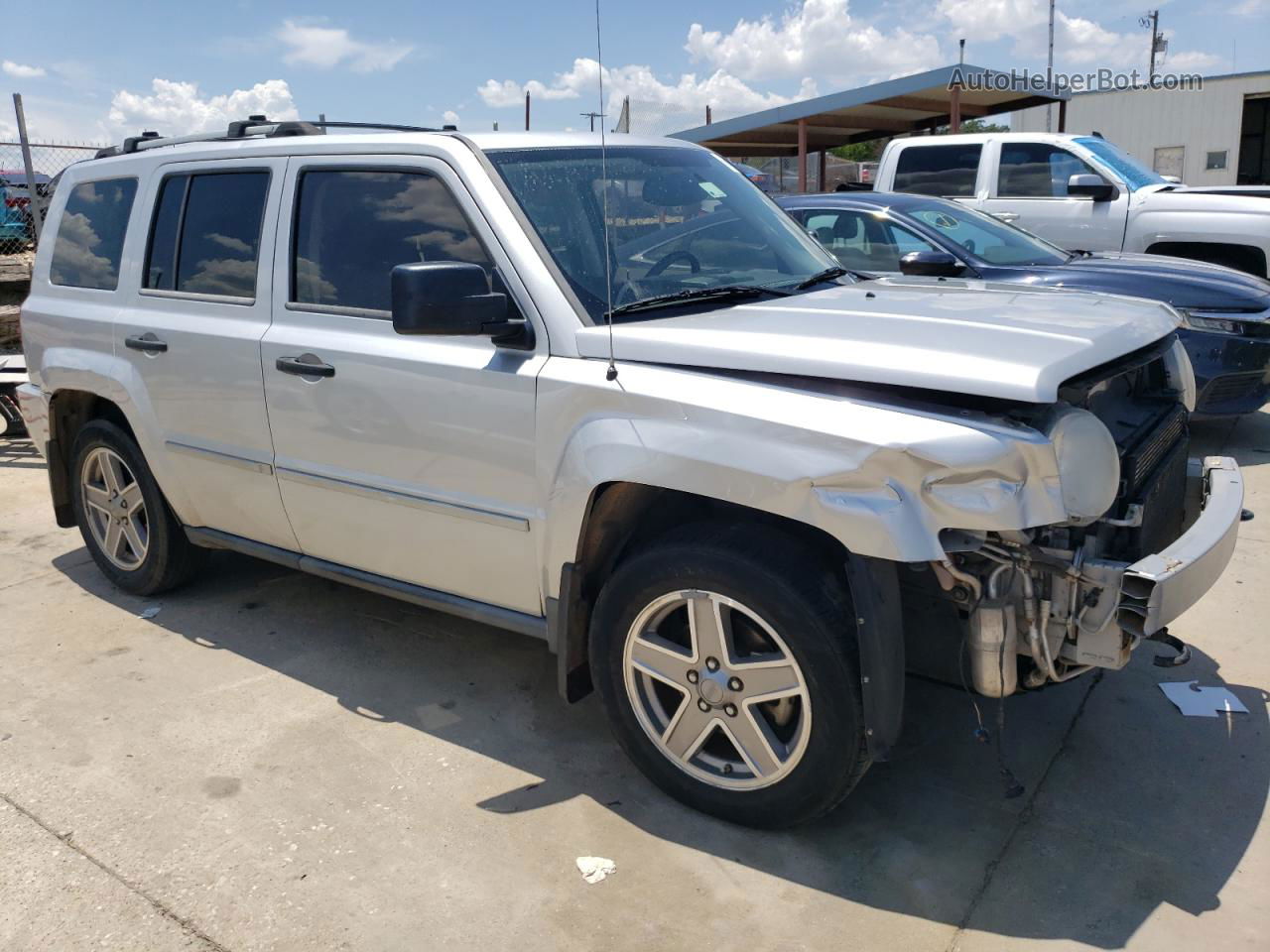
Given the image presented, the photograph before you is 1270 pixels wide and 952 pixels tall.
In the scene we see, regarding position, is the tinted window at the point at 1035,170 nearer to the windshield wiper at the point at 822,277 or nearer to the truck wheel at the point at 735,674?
the windshield wiper at the point at 822,277

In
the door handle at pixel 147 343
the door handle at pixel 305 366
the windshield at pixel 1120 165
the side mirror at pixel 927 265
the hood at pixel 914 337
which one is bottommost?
the door handle at pixel 305 366

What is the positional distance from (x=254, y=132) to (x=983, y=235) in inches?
196

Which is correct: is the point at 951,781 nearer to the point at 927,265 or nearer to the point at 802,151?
the point at 927,265

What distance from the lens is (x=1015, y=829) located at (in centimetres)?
309

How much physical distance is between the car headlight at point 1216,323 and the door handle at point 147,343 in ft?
19.6

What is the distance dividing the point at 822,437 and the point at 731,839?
1.22 metres

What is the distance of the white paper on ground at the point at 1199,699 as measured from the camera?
372cm

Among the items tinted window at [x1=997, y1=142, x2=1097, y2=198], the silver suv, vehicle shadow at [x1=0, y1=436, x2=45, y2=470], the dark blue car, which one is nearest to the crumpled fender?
the silver suv

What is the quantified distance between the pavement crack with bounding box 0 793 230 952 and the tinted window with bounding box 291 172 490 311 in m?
1.87

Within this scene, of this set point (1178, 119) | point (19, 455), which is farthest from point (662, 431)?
point (1178, 119)

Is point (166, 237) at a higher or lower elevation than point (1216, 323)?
higher

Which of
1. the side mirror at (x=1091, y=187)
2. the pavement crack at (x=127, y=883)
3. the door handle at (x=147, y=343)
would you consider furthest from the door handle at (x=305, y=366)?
the side mirror at (x=1091, y=187)

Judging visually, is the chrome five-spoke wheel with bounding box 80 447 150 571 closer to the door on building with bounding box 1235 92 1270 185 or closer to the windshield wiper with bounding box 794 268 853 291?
the windshield wiper with bounding box 794 268 853 291

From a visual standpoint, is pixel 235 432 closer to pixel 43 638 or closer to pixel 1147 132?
pixel 43 638
